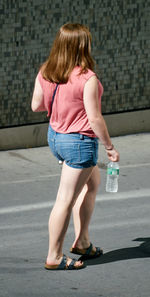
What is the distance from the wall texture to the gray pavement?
0.87 metres

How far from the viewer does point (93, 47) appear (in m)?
10.9

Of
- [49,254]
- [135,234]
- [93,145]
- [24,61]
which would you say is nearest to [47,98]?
[93,145]

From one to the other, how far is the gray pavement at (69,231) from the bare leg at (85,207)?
0.20 m

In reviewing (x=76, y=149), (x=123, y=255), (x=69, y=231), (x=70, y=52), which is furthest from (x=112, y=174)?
(x=69, y=231)

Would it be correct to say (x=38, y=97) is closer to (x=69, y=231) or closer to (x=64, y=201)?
(x=64, y=201)

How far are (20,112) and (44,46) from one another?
0.98 meters

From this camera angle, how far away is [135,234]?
6.66 meters

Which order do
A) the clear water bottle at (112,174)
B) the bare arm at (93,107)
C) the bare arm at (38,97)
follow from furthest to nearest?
the clear water bottle at (112,174), the bare arm at (38,97), the bare arm at (93,107)

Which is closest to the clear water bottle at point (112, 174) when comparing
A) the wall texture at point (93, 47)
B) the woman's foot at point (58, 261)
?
the woman's foot at point (58, 261)

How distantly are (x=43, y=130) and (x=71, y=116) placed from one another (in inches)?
200

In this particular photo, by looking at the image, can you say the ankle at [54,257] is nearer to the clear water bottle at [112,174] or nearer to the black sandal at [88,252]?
the black sandal at [88,252]

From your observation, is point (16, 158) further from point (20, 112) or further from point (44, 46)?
point (44, 46)

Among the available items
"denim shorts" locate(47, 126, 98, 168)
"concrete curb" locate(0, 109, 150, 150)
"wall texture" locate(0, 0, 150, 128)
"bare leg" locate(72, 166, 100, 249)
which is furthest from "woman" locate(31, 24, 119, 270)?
"wall texture" locate(0, 0, 150, 128)

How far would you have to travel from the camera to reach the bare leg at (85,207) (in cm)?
588
